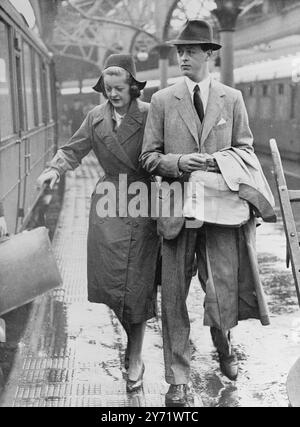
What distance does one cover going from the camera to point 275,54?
20.3 m

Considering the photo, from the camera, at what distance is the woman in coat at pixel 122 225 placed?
4125 mm

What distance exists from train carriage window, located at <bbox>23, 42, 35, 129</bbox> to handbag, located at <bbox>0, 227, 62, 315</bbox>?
3.94 meters

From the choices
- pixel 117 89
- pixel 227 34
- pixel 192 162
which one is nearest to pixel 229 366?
pixel 192 162

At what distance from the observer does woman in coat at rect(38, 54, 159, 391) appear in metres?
→ 4.12

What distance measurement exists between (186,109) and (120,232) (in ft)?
2.57

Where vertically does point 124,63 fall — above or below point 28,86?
above

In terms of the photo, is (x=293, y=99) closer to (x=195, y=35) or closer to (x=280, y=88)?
(x=280, y=88)

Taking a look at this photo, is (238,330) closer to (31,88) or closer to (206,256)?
(206,256)

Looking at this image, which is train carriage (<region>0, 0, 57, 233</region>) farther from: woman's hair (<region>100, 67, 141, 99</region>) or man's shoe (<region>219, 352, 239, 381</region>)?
man's shoe (<region>219, 352, 239, 381</region>)

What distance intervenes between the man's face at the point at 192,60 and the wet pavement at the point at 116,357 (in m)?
1.70

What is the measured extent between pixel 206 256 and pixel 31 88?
201 inches

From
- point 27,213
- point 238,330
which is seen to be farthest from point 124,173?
point 27,213

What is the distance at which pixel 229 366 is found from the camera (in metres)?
4.25

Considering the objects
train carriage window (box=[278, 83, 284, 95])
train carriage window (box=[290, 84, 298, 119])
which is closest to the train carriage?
train carriage window (box=[290, 84, 298, 119])
